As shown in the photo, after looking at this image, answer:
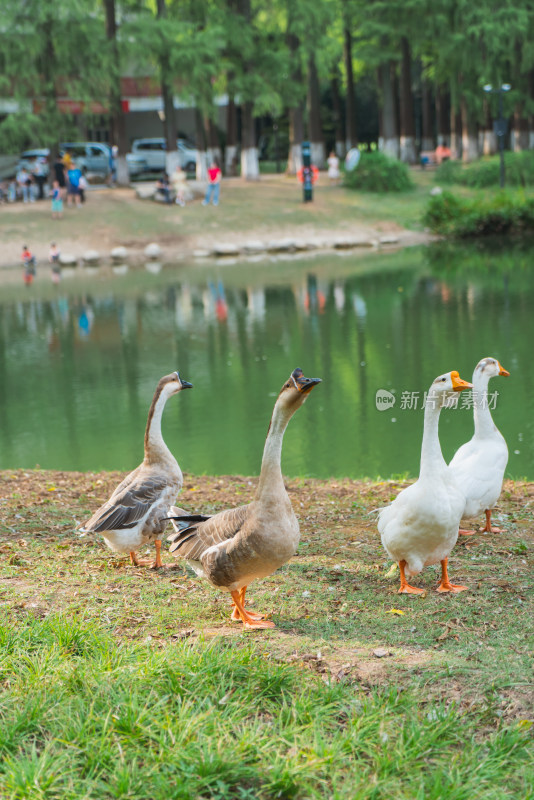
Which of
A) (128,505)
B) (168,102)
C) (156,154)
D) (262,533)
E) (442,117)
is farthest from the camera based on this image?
(442,117)

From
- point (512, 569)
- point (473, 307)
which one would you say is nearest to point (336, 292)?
point (473, 307)

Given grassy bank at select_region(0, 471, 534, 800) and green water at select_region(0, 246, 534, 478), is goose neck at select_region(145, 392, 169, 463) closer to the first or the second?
grassy bank at select_region(0, 471, 534, 800)

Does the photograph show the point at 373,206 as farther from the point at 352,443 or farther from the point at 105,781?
the point at 105,781

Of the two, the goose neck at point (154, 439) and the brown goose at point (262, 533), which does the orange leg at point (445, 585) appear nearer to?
the brown goose at point (262, 533)

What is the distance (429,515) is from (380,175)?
3196 cm

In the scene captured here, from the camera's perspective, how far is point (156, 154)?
42625mm

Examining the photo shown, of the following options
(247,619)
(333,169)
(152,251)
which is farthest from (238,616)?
(333,169)

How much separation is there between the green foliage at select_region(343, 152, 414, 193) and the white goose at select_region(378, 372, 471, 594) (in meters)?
31.4

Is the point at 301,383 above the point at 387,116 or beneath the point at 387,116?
beneath

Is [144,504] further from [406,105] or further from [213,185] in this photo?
[406,105]

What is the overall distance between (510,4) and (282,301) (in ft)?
70.6

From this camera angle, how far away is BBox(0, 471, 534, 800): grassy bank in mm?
3354

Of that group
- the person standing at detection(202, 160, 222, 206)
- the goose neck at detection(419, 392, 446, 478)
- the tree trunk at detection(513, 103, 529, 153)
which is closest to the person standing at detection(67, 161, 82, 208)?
the person standing at detection(202, 160, 222, 206)

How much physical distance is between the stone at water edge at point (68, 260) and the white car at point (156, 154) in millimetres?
15385
